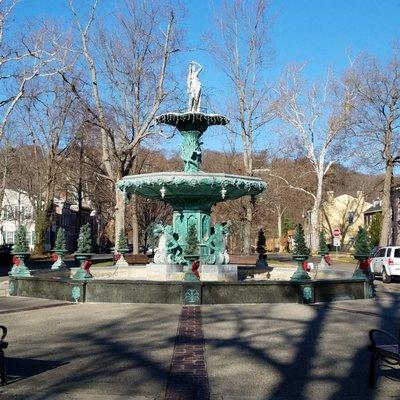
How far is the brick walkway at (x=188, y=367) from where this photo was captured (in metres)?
6.05

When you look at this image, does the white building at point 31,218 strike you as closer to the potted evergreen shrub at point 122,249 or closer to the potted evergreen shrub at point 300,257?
the potted evergreen shrub at point 122,249

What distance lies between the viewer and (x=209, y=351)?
26.6ft

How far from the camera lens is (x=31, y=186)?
52406 mm

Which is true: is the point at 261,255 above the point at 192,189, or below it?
below

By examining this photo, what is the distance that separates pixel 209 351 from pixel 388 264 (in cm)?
1799

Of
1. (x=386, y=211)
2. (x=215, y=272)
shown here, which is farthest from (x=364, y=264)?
(x=386, y=211)

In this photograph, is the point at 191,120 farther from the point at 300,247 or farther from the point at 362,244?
the point at 362,244

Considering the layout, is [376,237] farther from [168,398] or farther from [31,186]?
[168,398]

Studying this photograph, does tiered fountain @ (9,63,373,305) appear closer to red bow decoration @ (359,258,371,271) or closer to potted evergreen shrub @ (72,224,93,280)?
potted evergreen shrub @ (72,224,93,280)

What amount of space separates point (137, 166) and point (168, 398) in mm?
38293

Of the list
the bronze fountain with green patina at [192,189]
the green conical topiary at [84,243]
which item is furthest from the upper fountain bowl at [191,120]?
the green conical topiary at [84,243]

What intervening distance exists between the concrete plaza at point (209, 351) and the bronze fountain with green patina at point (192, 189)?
4.80 m

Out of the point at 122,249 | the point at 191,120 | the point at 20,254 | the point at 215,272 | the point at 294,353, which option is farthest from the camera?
the point at 122,249

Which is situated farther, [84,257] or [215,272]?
[215,272]
